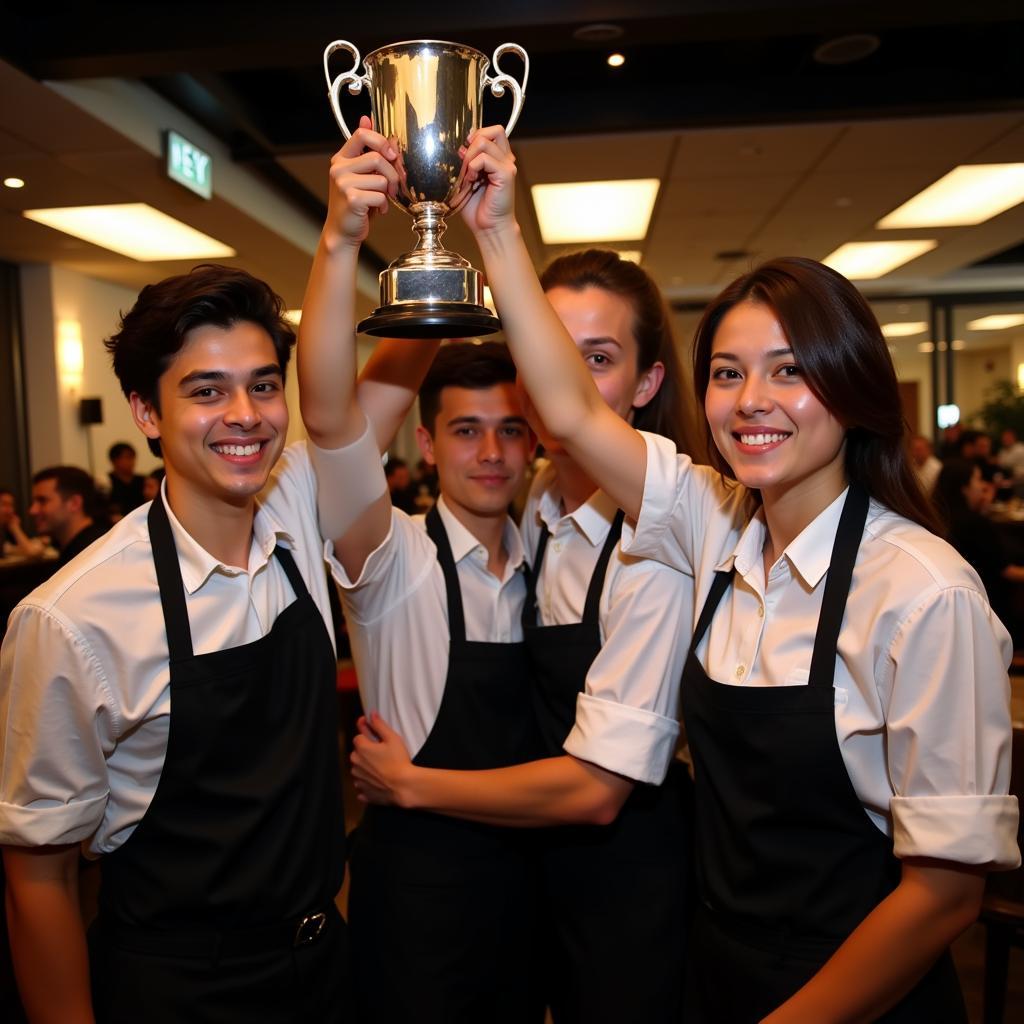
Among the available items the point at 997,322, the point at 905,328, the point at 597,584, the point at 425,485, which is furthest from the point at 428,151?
the point at 997,322

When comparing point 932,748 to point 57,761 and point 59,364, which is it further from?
point 59,364

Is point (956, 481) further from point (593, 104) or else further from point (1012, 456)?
point (1012, 456)

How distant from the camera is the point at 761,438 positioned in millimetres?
1370

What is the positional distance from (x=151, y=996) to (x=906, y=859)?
3.51 feet

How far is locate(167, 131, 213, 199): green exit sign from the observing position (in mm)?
5660

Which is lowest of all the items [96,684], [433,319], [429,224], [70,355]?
[96,684]

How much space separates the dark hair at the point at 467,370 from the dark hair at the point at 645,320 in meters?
0.18

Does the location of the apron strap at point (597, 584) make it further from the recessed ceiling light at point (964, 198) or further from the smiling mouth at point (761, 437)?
the recessed ceiling light at point (964, 198)

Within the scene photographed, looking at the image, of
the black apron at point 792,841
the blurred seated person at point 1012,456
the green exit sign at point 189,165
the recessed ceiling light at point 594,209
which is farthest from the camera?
the blurred seated person at point 1012,456

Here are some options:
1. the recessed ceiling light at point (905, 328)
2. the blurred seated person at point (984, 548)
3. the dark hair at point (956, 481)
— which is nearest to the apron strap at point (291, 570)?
the blurred seated person at point (984, 548)

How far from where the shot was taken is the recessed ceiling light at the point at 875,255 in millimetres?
10258

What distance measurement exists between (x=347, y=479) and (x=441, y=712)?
473mm

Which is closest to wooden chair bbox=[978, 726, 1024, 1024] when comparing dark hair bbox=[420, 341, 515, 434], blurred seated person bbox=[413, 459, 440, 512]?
dark hair bbox=[420, 341, 515, 434]

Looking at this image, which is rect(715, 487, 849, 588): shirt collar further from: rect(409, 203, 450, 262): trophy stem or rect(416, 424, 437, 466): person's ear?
rect(416, 424, 437, 466): person's ear
